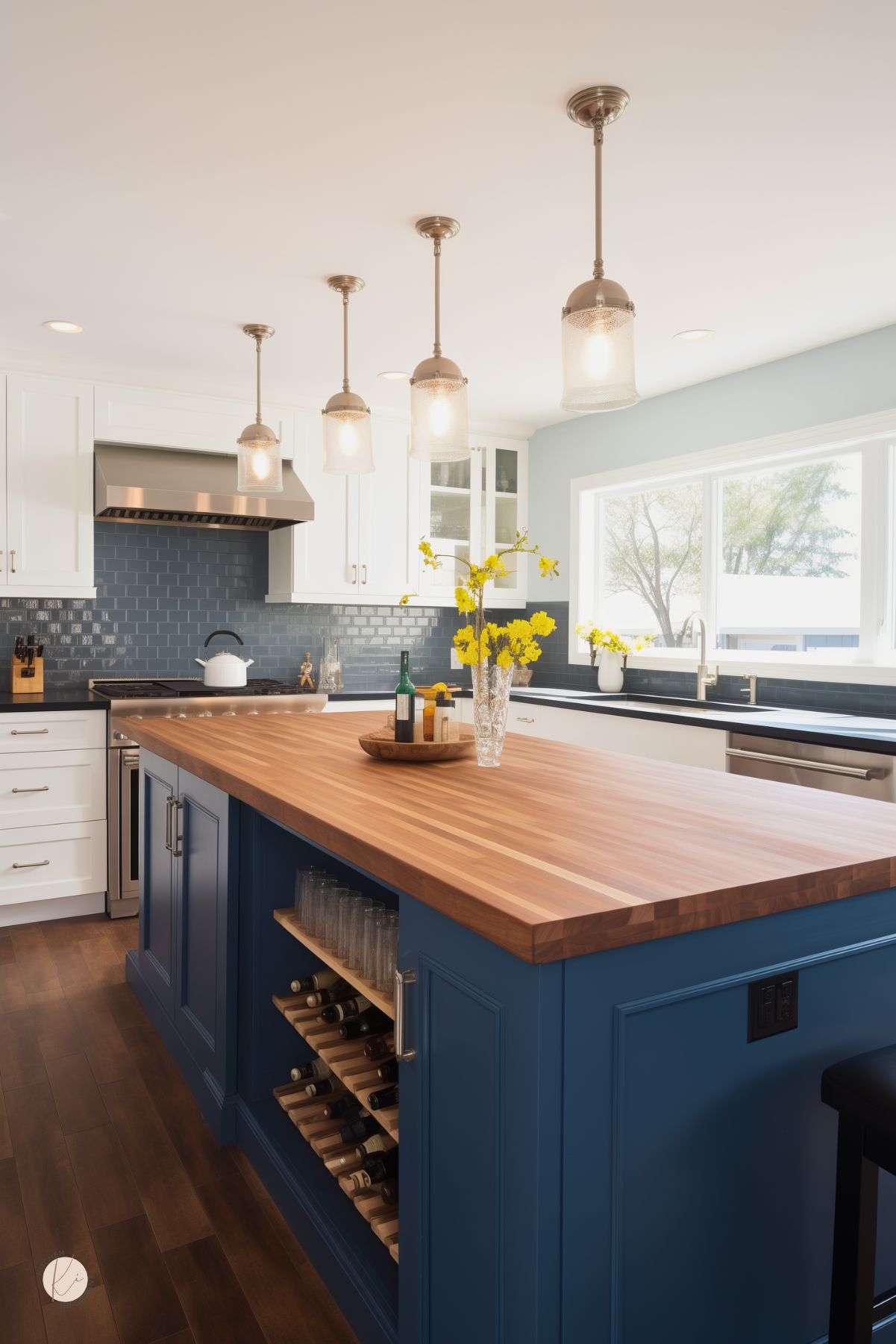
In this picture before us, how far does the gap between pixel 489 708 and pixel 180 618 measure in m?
3.14

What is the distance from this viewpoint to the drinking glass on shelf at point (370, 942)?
5.76 ft

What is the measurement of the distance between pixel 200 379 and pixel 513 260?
208 cm

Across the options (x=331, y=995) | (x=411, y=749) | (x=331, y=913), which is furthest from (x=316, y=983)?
(x=411, y=749)

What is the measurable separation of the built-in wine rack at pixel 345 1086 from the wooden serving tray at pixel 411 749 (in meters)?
0.46

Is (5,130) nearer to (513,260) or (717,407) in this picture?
(513,260)

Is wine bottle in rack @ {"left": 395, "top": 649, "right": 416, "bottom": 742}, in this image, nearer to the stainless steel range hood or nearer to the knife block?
the stainless steel range hood

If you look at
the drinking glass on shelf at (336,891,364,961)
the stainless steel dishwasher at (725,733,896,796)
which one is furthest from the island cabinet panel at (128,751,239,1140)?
the stainless steel dishwasher at (725,733,896,796)

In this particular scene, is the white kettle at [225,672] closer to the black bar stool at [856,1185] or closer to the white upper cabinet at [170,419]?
the white upper cabinet at [170,419]

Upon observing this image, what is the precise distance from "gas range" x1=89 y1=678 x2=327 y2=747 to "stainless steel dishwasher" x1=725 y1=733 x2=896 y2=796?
203 cm

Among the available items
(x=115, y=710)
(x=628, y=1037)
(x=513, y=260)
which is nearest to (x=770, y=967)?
(x=628, y=1037)

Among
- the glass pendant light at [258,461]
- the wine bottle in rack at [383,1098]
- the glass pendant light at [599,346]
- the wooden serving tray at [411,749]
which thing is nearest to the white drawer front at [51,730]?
the glass pendant light at [258,461]

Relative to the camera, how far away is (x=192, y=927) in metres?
2.55

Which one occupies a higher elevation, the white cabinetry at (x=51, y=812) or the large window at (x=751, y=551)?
the large window at (x=751, y=551)

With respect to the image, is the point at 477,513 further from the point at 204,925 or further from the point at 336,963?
the point at 336,963
